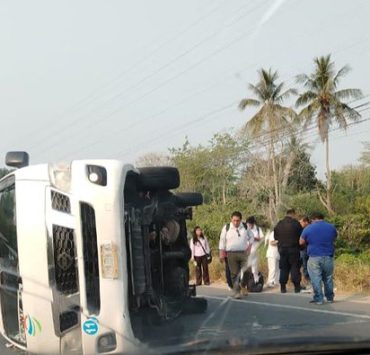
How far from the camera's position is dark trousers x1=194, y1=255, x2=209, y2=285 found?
6.60 meters

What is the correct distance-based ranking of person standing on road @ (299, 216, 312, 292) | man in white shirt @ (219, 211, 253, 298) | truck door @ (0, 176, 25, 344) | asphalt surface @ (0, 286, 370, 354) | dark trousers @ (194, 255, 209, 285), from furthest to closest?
person standing on road @ (299, 216, 312, 292) → man in white shirt @ (219, 211, 253, 298) → dark trousers @ (194, 255, 209, 285) → truck door @ (0, 176, 25, 344) → asphalt surface @ (0, 286, 370, 354)

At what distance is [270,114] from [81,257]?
2.43 meters

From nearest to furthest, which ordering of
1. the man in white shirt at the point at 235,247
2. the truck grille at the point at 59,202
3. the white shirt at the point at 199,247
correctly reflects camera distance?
the truck grille at the point at 59,202
the white shirt at the point at 199,247
the man in white shirt at the point at 235,247

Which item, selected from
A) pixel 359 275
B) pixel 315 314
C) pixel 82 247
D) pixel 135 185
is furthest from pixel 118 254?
pixel 359 275

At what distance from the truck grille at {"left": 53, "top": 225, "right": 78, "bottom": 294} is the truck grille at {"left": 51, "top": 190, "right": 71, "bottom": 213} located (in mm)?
130

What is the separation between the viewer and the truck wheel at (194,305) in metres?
5.65

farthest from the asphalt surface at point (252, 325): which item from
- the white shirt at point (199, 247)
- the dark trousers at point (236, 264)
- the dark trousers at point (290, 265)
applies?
the dark trousers at point (290, 265)

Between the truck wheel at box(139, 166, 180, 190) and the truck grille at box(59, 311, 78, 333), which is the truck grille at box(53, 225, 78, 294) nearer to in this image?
the truck grille at box(59, 311, 78, 333)

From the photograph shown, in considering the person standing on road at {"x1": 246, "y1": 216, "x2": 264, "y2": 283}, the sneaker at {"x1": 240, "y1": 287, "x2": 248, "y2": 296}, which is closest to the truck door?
the person standing on road at {"x1": 246, "y1": 216, "x2": 264, "y2": 283}

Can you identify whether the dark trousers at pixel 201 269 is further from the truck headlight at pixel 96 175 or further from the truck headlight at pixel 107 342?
the truck headlight at pixel 96 175

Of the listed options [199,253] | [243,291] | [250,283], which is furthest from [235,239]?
[199,253]

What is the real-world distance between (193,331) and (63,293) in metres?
0.98

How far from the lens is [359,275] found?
11.2 metres

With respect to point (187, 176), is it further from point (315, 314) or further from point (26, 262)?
point (315, 314)
